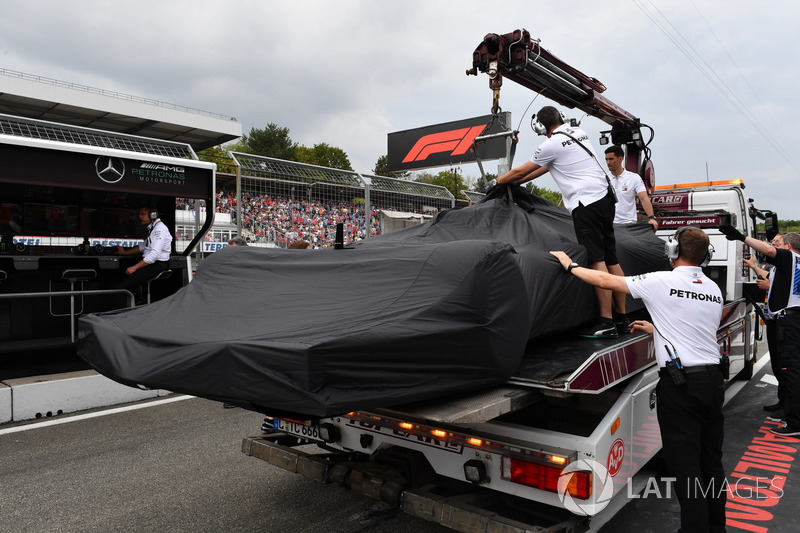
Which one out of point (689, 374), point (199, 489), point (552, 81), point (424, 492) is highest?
point (552, 81)

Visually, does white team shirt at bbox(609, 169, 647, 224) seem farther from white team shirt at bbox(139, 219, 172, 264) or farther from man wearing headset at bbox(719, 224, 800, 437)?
white team shirt at bbox(139, 219, 172, 264)

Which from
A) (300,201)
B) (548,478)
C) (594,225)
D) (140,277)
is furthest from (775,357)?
(140,277)

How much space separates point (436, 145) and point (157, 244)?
1614 centimetres

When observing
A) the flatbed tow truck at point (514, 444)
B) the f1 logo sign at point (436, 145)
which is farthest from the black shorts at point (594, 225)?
the f1 logo sign at point (436, 145)

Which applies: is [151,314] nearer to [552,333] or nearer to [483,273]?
[483,273]

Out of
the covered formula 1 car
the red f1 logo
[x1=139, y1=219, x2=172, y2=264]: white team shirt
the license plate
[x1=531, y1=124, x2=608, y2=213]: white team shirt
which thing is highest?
the red f1 logo

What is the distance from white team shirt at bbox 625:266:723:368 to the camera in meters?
3.22

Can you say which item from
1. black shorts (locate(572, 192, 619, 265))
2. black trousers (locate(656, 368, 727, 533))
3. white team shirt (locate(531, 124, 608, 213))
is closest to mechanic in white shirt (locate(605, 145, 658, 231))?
white team shirt (locate(531, 124, 608, 213))

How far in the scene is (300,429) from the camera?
365 cm

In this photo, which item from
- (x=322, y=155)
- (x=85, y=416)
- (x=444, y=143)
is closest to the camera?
(x=85, y=416)

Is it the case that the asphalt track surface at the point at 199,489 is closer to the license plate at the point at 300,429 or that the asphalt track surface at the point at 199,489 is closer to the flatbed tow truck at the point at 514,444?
the flatbed tow truck at the point at 514,444

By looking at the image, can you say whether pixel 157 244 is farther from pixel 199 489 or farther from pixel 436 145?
pixel 436 145

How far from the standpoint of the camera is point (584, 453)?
2.70 meters

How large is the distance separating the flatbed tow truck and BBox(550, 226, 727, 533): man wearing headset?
220mm
